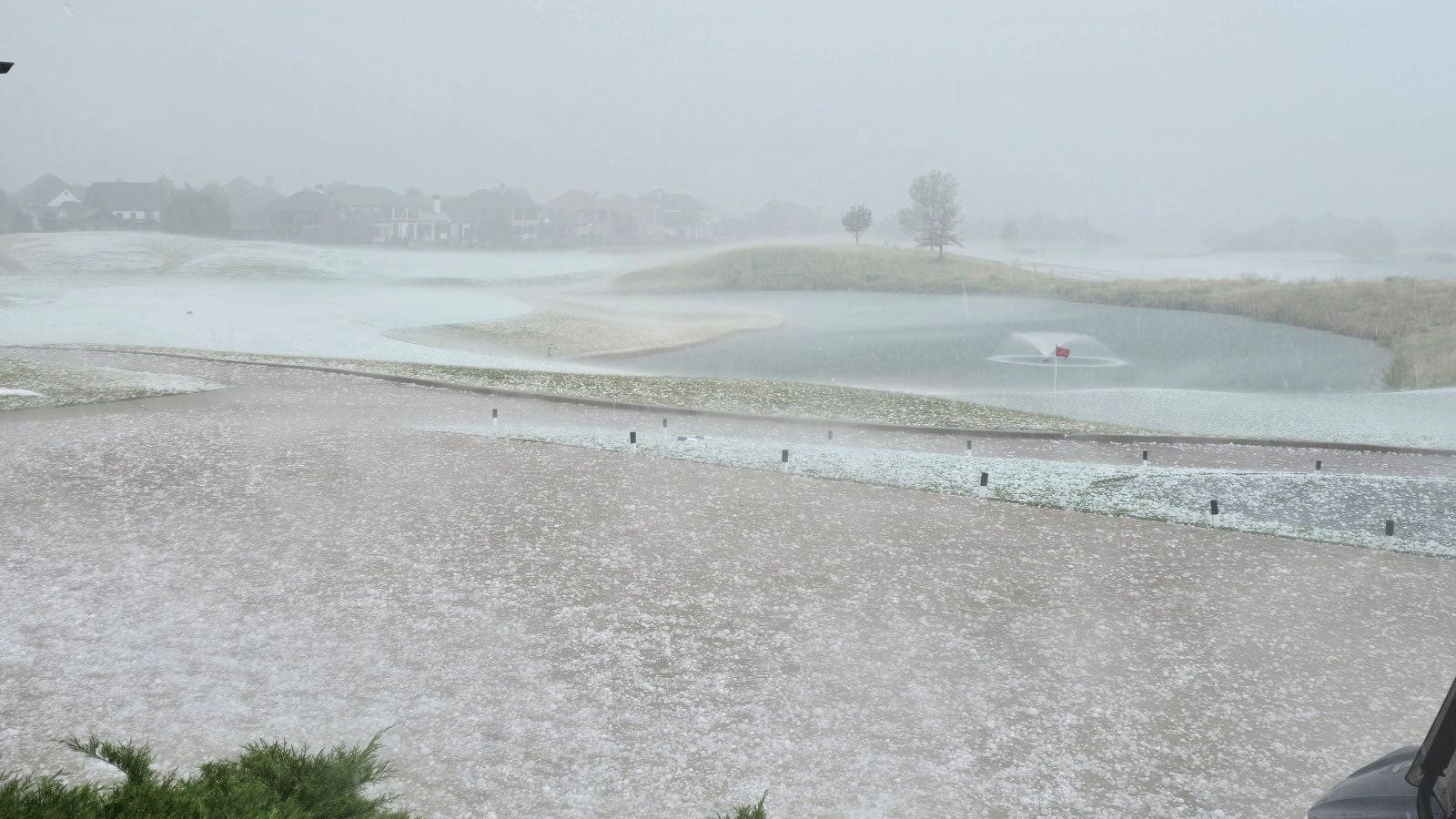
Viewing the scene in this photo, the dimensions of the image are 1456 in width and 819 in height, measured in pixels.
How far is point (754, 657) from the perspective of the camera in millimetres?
10000

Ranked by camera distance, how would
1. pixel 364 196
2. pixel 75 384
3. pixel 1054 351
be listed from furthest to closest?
pixel 364 196 < pixel 1054 351 < pixel 75 384

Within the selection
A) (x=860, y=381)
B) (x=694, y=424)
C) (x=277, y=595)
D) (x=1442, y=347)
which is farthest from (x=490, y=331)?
(x=1442, y=347)

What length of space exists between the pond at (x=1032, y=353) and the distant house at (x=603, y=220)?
52.2m

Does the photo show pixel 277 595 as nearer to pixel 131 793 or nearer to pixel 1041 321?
pixel 131 793

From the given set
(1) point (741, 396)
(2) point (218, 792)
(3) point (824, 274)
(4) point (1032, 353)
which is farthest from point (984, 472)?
(3) point (824, 274)

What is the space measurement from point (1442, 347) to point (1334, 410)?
18.3 metres

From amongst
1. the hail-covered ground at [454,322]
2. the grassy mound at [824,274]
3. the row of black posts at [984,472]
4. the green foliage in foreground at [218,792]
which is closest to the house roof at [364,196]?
the hail-covered ground at [454,322]

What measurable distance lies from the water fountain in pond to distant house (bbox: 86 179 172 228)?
288 ft

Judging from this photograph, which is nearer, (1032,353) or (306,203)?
(1032,353)

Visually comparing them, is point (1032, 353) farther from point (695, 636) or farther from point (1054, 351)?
point (695, 636)

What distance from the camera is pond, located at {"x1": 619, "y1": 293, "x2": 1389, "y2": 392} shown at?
140 ft

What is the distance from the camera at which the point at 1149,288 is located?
79.2 meters

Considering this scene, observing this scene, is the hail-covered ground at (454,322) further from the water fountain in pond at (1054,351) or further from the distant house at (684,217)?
the distant house at (684,217)

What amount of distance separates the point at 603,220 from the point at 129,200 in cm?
5598
